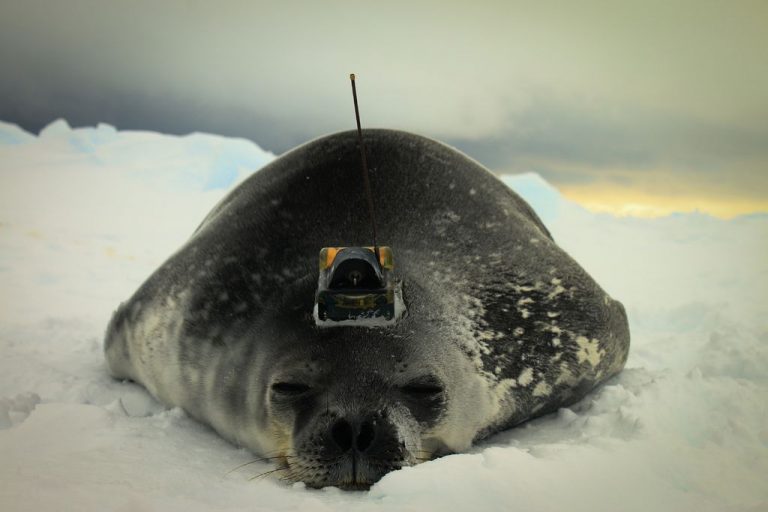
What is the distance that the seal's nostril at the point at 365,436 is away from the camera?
4.93 feet

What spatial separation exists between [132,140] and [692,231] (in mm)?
6717

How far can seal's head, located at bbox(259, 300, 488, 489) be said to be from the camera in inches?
59.6

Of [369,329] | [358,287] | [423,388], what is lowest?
[423,388]

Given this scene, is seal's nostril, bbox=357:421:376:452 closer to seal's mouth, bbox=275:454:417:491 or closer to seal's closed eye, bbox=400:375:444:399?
seal's mouth, bbox=275:454:417:491

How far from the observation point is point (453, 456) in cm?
154

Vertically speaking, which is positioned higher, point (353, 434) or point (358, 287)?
point (358, 287)

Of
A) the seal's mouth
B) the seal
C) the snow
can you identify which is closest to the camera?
the snow

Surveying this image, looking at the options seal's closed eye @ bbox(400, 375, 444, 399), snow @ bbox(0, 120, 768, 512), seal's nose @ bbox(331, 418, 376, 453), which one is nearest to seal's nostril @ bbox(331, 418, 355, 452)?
seal's nose @ bbox(331, 418, 376, 453)

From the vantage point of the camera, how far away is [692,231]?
7.20 meters

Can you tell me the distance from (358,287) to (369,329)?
0.20 m

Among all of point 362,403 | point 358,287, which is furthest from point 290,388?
point 358,287

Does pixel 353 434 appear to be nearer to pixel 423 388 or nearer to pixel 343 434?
pixel 343 434

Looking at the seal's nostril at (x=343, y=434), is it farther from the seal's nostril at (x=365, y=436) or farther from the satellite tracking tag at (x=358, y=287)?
the satellite tracking tag at (x=358, y=287)

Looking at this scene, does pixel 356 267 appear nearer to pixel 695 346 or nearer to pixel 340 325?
pixel 340 325
